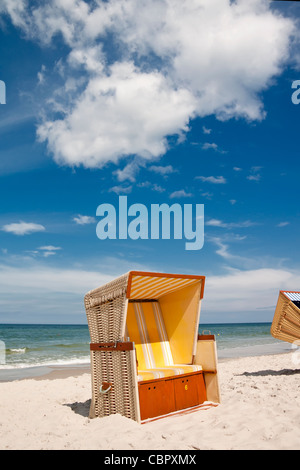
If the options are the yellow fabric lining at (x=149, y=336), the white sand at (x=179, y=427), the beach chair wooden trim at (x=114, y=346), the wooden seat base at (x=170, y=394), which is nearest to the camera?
the white sand at (x=179, y=427)

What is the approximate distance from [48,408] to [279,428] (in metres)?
3.70

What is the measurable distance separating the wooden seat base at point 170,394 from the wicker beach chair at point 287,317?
3.00 metres

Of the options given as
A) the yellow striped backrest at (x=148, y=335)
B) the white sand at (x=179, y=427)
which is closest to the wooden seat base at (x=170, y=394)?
the white sand at (x=179, y=427)

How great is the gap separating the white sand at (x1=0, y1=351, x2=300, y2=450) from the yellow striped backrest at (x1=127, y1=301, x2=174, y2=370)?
3.39 feet

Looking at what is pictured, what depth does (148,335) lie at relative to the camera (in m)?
5.45

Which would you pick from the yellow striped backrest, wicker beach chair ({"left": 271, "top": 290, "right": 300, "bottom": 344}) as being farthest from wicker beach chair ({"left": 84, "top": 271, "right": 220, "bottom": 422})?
wicker beach chair ({"left": 271, "top": 290, "right": 300, "bottom": 344})

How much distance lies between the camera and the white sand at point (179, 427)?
3.25 metres

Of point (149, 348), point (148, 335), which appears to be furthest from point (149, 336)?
point (149, 348)

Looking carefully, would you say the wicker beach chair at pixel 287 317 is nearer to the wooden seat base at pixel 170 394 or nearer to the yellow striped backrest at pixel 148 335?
the yellow striped backrest at pixel 148 335

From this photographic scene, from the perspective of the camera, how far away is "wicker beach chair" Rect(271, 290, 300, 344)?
7.12 metres

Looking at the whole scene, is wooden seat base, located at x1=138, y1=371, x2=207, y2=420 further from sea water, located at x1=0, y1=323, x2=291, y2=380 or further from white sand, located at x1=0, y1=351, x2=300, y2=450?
sea water, located at x1=0, y1=323, x2=291, y2=380

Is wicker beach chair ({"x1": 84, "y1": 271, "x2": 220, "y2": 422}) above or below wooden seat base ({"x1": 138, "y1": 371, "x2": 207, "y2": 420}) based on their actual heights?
above
